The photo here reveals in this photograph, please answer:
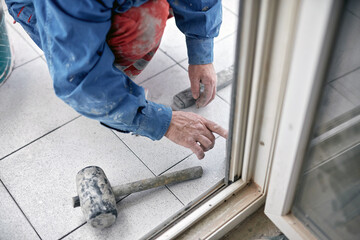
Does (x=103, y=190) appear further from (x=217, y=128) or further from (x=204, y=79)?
(x=204, y=79)

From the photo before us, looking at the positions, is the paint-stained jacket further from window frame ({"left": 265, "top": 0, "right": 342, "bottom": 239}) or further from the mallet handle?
window frame ({"left": 265, "top": 0, "right": 342, "bottom": 239})

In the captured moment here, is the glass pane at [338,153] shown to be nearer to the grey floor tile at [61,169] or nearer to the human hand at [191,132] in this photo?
the human hand at [191,132]

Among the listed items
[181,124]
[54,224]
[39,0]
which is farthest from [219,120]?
[39,0]

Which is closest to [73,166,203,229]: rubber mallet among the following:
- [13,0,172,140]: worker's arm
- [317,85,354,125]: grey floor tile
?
[13,0,172,140]: worker's arm

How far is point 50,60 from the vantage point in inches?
46.4

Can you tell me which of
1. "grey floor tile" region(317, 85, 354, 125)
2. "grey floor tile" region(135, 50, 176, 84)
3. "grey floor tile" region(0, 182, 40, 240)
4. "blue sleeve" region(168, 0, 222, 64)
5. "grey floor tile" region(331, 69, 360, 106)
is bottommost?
"grey floor tile" region(0, 182, 40, 240)

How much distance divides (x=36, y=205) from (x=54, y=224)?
0.12m

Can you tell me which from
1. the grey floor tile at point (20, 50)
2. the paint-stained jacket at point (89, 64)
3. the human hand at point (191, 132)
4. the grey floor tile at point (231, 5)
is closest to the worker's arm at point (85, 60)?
the paint-stained jacket at point (89, 64)

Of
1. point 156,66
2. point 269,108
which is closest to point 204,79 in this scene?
point 156,66

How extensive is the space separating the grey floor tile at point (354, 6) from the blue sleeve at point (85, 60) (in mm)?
704

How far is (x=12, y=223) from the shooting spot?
4.71ft

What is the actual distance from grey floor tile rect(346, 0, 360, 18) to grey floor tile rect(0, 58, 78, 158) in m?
→ 1.39

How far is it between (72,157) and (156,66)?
2.12ft

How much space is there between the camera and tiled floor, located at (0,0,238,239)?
1.43 m
